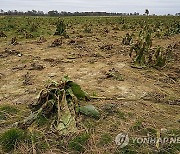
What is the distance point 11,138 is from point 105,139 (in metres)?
1.08

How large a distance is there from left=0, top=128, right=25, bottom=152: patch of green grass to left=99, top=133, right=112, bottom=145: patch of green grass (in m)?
0.91

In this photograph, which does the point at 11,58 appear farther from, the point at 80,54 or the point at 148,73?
the point at 148,73

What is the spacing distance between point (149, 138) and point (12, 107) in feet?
6.69

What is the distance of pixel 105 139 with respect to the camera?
334 cm

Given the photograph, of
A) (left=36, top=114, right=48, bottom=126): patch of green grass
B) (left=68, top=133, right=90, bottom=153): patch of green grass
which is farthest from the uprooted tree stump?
(left=68, top=133, right=90, bottom=153): patch of green grass

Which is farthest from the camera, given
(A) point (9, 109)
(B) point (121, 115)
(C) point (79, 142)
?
(A) point (9, 109)

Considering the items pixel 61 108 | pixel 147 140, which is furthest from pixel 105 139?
pixel 61 108

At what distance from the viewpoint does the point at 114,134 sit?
11.3 feet

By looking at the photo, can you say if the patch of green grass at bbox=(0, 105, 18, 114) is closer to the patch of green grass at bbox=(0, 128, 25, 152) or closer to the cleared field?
the cleared field

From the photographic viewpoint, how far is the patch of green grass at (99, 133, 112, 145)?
328 centimetres

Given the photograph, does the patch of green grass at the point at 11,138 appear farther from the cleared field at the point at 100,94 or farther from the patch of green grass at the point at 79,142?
the patch of green grass at the point at 79,142

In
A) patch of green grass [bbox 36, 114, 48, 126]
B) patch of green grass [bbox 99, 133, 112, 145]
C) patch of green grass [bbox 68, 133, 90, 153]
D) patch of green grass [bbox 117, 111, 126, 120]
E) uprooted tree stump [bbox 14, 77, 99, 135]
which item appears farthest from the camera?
patch of green grass [bbox 117, 111, 126, 120]

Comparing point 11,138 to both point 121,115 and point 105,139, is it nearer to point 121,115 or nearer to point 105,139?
point 105,139

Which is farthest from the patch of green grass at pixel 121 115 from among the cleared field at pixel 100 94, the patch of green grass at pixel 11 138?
the patch of green grass at pixel 11 138
